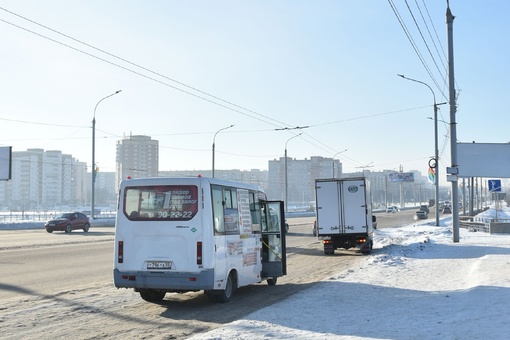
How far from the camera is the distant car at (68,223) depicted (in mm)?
40344

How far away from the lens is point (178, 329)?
8.27m

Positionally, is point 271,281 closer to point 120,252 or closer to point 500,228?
point 120,252

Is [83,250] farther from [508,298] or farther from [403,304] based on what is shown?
[508,298]

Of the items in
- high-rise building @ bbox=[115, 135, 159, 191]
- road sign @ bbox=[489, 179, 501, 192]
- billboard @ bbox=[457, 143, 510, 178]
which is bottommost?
road sign @ bbox=[489, 179, 501, 192]

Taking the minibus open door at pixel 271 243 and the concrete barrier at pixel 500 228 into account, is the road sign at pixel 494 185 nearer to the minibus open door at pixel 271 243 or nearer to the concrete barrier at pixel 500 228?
the concrete barrier at pixel 500 228

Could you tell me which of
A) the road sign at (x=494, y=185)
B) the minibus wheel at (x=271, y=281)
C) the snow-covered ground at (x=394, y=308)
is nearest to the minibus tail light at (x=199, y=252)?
the snow-covered ground at (x=394, y=308)

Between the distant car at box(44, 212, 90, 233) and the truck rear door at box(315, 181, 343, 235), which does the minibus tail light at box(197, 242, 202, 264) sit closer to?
the truck rear door at box(315, 181, 343, 235)

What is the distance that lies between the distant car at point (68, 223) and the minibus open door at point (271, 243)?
31.2m

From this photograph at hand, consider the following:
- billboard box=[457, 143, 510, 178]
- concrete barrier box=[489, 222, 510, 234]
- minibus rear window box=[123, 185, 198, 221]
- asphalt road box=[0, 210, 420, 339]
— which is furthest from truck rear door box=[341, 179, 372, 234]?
billboard box=[457, 143, 510, 178]

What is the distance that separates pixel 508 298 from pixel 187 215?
18.6ft

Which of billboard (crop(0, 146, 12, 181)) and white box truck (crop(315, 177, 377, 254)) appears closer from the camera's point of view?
white box truck (crop(315, 177, 377, 254))

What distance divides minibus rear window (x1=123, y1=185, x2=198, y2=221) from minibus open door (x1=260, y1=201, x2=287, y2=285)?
3.21 m

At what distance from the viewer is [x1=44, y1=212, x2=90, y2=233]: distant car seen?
4034 cm

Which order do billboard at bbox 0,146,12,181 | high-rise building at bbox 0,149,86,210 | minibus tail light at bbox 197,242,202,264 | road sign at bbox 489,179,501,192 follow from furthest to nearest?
high-rise building at bbox 0,149,86,210
billboard at bbox 0,146,12,181
road sign at bbox 489,179,501,192
minibus tail light at bbox 197,242,202,264
